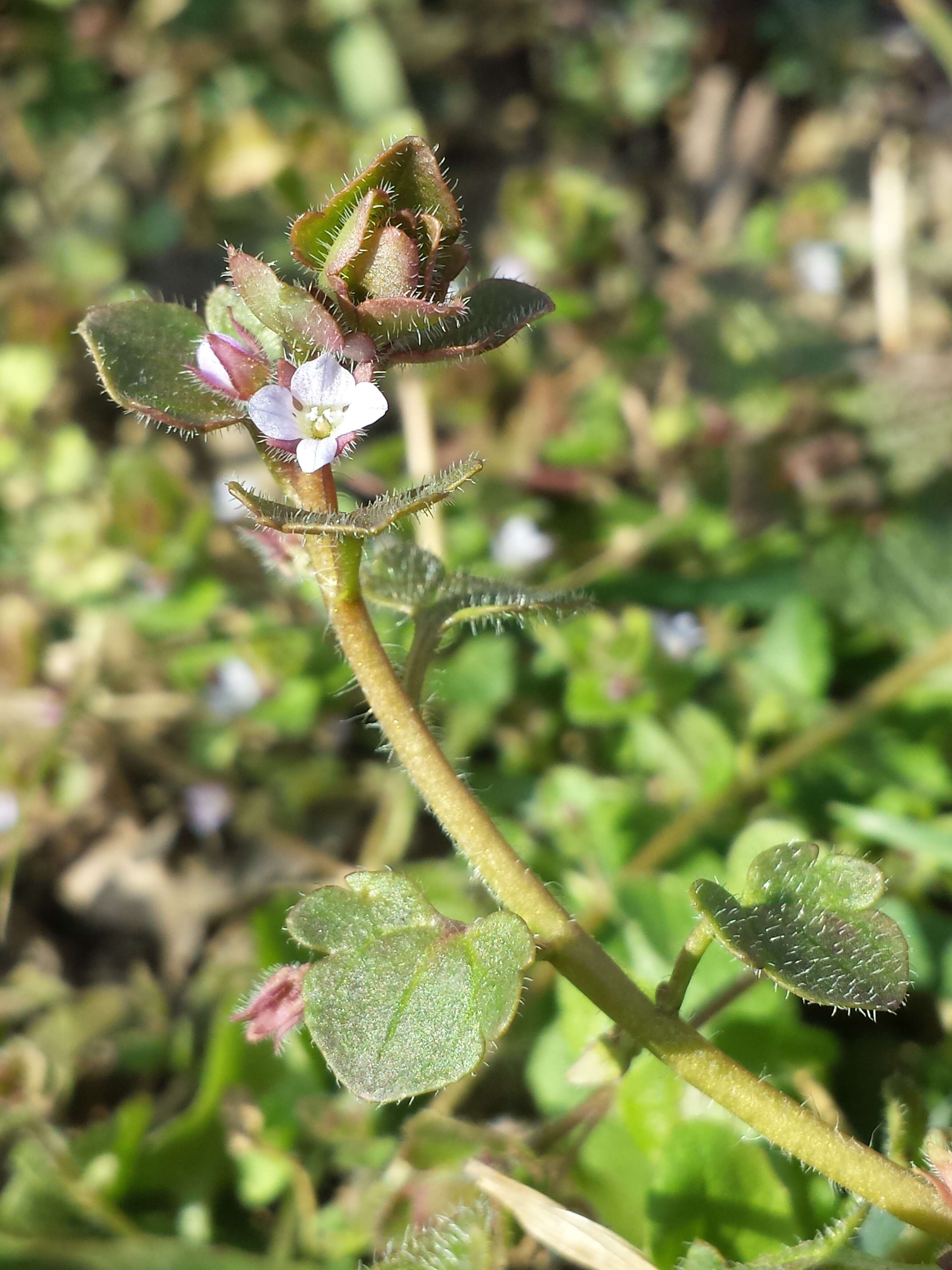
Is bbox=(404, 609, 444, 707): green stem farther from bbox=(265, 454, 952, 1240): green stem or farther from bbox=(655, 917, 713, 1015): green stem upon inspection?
bbox=(655, 917, 713, 1015): green stem

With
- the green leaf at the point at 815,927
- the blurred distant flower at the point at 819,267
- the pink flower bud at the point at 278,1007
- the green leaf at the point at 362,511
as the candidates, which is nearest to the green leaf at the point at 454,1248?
the pink flower bud at the point at 278,1007

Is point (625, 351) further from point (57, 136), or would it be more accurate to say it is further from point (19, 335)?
point (57, 136)

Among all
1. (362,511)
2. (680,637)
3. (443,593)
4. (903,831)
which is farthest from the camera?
(680,637)

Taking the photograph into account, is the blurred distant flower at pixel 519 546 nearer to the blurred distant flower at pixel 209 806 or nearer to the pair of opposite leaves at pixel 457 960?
the blurred distant flower at pixel 209 806

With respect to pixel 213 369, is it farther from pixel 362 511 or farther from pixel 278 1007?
pixel 278 1007

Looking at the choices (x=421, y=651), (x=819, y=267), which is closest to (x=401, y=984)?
(x=421, y=651)

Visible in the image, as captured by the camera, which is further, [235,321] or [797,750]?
[797,750]

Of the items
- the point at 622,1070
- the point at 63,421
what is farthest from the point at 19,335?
the point at 622,1070
